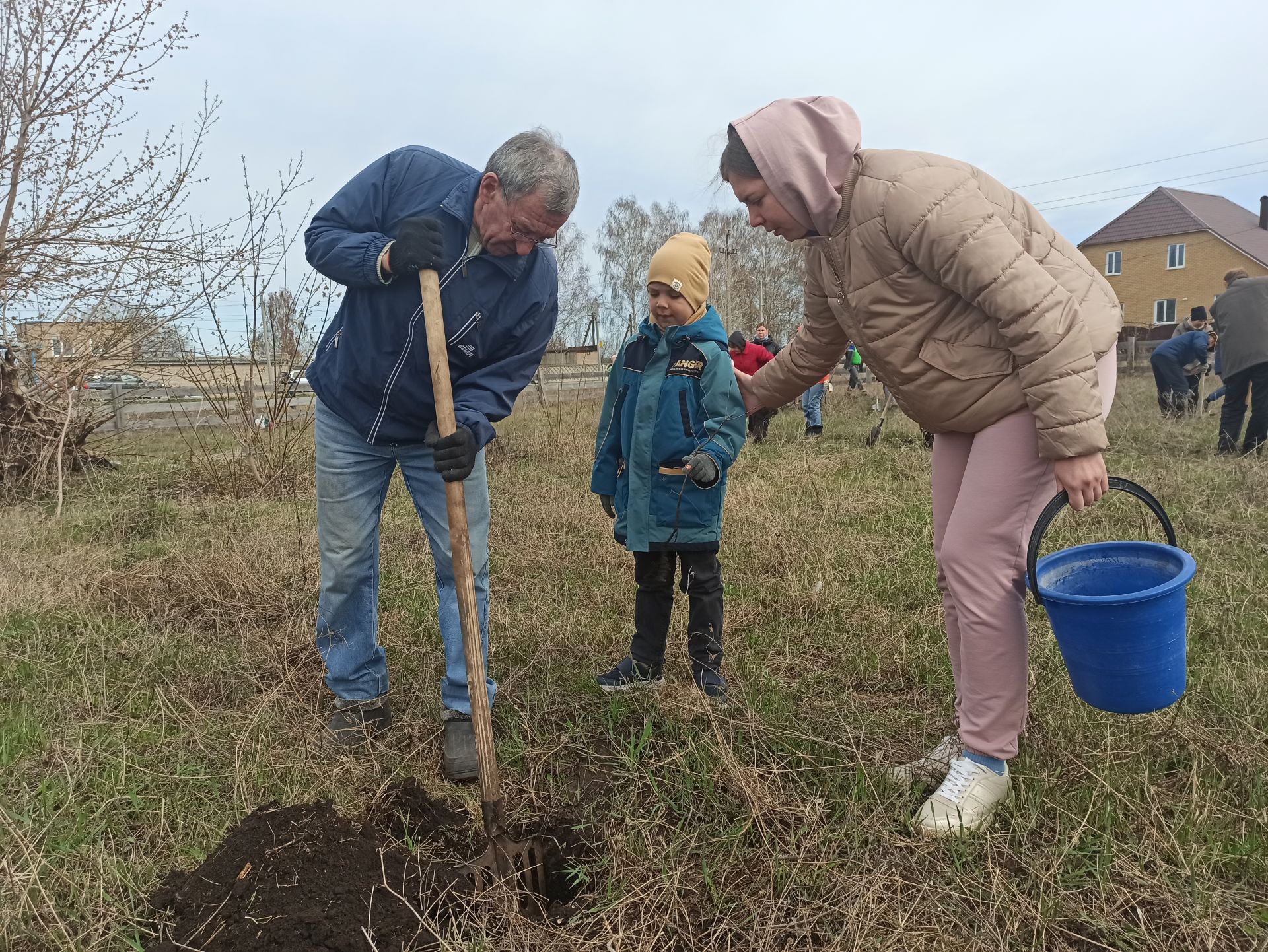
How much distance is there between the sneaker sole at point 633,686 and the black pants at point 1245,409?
6.77 m

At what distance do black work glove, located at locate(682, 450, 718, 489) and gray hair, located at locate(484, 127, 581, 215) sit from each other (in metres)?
0.94

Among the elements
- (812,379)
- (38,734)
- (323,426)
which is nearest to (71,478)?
(38,734)

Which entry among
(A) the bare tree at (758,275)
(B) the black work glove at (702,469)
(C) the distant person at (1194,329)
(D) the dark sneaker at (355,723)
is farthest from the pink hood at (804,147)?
(A) the bare tree at (758,275)

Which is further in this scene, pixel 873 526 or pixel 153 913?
pixel 873 526

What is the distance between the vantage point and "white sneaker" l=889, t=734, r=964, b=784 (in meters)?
2.26

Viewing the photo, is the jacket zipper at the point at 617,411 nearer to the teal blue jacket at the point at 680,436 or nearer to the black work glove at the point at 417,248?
the teal blue jacket at the point at 680,436

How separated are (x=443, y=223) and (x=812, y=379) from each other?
125 cm

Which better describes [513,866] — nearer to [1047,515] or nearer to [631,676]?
[631,676]

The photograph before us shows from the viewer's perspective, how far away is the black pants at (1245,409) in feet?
24.6

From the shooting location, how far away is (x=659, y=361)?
3.07 meters

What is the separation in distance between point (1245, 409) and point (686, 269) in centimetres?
748

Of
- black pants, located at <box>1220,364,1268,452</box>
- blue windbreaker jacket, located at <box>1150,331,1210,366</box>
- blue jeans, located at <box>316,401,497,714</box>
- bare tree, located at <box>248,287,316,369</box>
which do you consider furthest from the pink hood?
blue windbreaker jacket, located at <box>1150,331,1210,366</box>

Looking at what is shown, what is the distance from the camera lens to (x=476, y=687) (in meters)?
2.19

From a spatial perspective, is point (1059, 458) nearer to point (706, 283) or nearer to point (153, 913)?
point (706, 283)
